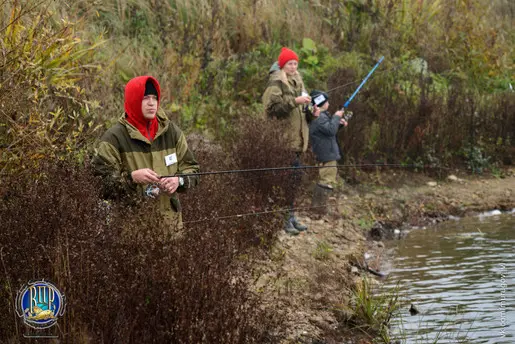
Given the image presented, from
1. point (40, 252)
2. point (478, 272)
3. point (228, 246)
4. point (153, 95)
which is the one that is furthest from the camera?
point (478, 272)

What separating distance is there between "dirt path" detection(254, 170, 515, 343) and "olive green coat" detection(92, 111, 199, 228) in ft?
2.56

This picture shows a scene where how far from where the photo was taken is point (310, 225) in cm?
898

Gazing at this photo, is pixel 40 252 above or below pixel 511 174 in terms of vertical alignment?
above

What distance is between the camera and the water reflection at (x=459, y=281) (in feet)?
19.2

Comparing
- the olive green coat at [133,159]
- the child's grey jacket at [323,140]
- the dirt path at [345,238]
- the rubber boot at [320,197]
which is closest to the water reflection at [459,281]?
the dirt path at [345,238]

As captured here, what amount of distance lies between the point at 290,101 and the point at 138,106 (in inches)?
138

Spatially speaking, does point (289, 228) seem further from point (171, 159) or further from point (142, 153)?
point (142, 153)

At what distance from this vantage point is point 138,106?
5074 mm

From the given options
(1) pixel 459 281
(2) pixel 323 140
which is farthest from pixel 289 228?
(1) pixel 459 281

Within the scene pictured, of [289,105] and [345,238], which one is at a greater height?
[289,105]

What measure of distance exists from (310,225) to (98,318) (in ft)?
17.3

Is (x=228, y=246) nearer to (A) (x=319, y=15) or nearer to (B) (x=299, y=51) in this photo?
(B) (x=299, y=51)

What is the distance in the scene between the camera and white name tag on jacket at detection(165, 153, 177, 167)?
5.18m

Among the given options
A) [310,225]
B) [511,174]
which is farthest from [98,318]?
[511,174]
